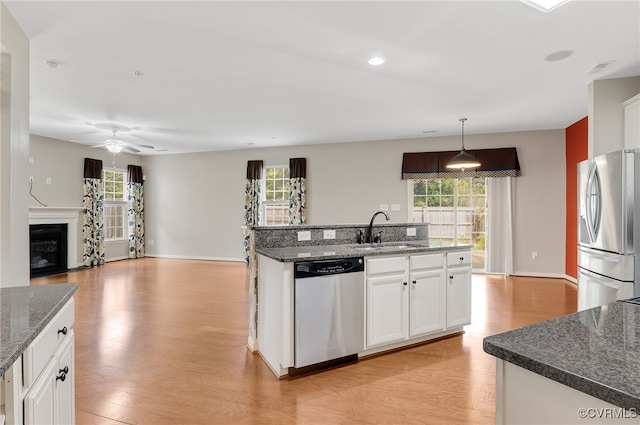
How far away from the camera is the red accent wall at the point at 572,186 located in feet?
18.0

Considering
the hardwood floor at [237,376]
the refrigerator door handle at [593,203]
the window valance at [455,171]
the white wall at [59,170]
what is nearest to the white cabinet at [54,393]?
the hardwood floor at [237,376]

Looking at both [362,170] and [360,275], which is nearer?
[360,275]

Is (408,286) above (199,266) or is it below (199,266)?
above

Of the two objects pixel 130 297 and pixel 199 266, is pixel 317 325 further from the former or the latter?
pixel 199 266

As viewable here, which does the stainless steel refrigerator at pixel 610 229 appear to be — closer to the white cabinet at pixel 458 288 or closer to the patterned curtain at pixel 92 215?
the white cabinet at pixel 458 288

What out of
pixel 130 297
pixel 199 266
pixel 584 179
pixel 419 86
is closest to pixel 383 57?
pixel 419 86

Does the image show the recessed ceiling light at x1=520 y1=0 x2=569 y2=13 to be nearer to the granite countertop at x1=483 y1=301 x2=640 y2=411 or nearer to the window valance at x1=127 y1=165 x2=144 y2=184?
the granite countertop at x1=483 y1=301 x2=640 y2=411

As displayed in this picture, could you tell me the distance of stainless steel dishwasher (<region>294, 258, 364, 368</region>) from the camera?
2455 millimetres

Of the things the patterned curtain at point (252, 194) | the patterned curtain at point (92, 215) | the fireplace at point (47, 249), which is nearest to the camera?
the fireplace at point (47, 249)

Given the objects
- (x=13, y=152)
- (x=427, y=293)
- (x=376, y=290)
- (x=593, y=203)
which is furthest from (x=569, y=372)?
(x=13, y=152)

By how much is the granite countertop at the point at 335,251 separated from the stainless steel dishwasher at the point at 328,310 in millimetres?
49

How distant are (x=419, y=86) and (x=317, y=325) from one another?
9.97 feet

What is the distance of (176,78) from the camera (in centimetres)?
375

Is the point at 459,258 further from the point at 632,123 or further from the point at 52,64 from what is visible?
the point at 52,64
